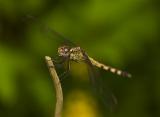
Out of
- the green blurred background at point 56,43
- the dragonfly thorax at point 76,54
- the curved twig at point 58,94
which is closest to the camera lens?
the curved twig at point 58,94

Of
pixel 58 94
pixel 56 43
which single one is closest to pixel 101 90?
pixel 58 94

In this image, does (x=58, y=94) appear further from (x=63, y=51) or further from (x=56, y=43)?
(x=56, y=43)

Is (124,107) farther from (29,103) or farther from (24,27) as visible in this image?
(24,27)

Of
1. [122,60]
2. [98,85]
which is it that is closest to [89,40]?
[122,60]

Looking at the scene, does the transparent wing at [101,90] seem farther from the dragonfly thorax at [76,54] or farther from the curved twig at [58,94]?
the curved twig at [58,94]

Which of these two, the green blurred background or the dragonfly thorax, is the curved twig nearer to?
the dragonfly thorax

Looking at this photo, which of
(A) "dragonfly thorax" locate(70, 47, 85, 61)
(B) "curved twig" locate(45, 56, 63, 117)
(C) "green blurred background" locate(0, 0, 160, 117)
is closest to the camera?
(B) "curved twig" locate(45, 56, 63, 117)

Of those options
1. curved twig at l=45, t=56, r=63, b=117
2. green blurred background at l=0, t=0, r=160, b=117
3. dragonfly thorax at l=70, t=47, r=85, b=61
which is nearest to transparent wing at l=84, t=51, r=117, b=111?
dragonfly thorax at l=70, t=47, r=85, b=61

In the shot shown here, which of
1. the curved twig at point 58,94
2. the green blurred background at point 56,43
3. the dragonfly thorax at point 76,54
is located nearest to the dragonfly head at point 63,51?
the dragonfly thorax at point 76,54
